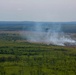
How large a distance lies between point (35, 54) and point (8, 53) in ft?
27.6

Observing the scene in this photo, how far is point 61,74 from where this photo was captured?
45594mm

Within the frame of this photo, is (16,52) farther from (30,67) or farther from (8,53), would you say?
(30,67)

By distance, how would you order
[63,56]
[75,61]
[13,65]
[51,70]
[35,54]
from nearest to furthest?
[51,70]
[13,65]
[75,61]
[63,56]
[35,54]

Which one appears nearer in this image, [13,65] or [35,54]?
[13,65]

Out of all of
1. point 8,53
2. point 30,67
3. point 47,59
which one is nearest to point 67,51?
point 47,59

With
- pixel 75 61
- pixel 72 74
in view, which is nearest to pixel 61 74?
pixel 72 74

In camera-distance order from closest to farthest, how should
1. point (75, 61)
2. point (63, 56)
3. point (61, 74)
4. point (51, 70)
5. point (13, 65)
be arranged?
point (61, 74)
point (51, 70)
point (13, 65)
point (75, 61)
point (63, 56)

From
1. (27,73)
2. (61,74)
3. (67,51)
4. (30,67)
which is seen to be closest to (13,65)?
(30,67)

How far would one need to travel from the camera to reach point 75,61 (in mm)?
57281

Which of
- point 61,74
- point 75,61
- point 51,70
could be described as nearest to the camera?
point 61,74

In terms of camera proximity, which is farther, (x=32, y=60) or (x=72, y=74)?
(x=32, y=60)

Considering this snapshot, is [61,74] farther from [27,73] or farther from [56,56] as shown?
[56,56]

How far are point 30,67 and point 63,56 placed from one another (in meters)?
15.1

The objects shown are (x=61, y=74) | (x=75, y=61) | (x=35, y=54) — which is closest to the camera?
(x=61, y=74)
